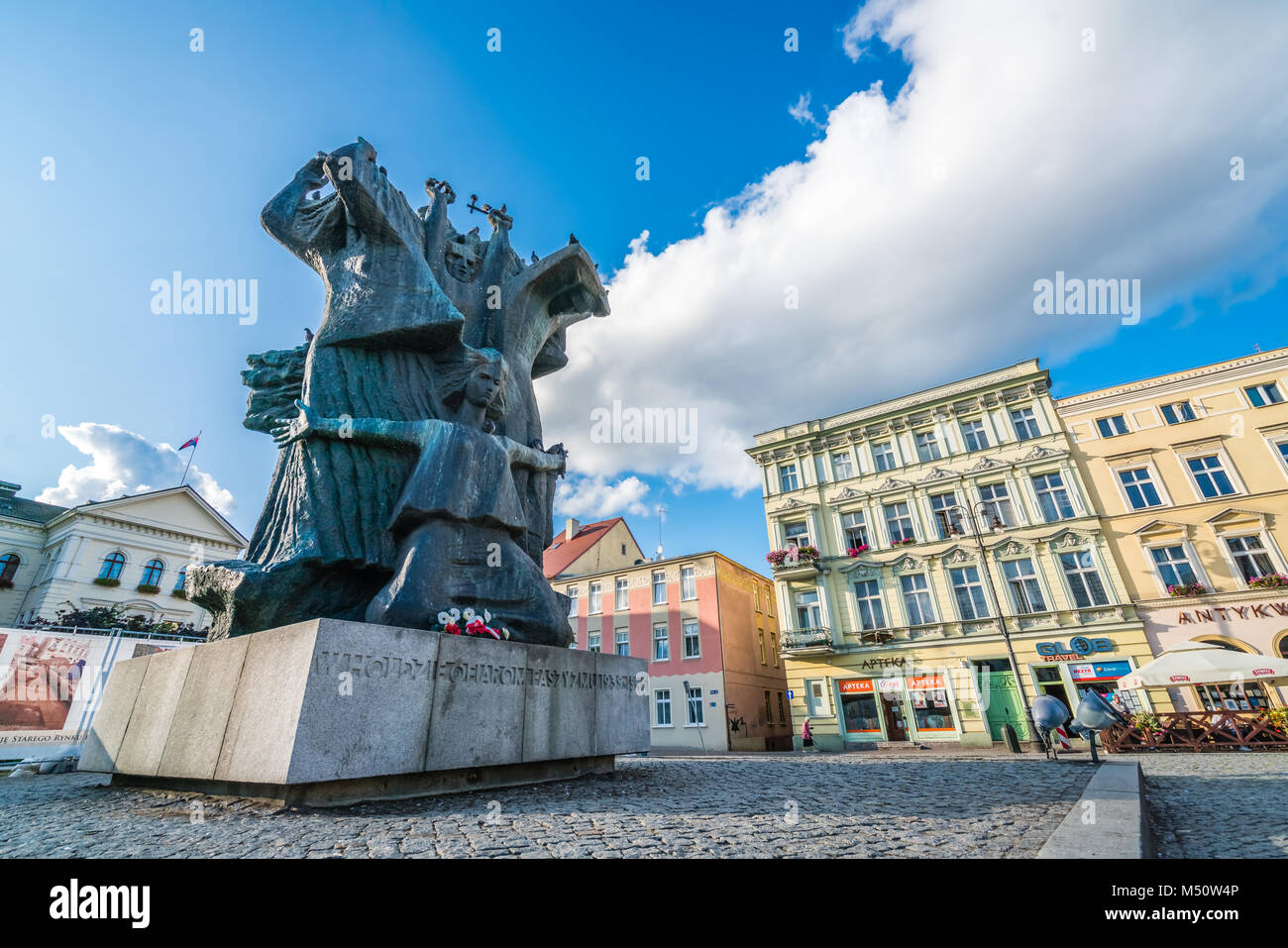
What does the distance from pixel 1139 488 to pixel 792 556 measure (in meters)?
13.3

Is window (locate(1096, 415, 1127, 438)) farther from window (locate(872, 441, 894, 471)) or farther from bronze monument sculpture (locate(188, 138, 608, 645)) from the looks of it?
bronze monument sculpture (locate(188, 138, 608, 645))

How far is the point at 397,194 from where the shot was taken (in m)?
7.35

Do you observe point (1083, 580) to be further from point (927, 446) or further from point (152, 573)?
point (152, 573)

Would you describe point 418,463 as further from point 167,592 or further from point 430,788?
point 167,592

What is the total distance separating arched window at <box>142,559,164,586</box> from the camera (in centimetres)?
3278

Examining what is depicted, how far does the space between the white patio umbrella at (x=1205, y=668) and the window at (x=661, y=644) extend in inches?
698

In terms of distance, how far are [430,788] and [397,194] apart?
689 centimetres

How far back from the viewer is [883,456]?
26.9 m

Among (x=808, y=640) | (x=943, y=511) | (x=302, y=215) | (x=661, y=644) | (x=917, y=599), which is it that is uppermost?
(x=943, y=511)

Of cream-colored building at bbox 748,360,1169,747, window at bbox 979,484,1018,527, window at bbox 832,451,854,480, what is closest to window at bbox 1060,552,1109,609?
cream-colored building at bbox 748,360,1169,747

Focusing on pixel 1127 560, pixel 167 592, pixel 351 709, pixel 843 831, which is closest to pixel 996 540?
pixel 1127 560

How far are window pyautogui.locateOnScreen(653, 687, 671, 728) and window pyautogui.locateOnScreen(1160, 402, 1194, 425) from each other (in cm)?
2377

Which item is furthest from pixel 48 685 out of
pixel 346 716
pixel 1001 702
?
pixel 1001 702

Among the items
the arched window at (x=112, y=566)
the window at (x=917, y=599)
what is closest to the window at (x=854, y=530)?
the window at (x=917, y=599)
